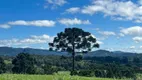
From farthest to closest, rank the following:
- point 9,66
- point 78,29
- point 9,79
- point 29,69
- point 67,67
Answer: point 67,67 → point 9,66 → point 29,69 → point 78,29 → point 9,79

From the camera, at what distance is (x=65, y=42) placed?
84.5 metres

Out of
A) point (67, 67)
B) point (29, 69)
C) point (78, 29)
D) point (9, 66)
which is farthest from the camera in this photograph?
point (67, 67)

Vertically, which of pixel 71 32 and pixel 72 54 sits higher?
pixel 71 32

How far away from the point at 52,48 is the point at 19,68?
21.8 metres

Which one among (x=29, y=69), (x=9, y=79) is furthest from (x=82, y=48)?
(x=9, y=79)

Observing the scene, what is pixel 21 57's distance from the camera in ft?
339

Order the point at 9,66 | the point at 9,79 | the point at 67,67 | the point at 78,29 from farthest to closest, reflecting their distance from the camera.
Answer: the point at 67,67 → the point at 9,66 → the point at 78,29 → the point at 9,79

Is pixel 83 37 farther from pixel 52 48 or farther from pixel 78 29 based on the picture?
pixel 52 48

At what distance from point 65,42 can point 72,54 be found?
3647mm

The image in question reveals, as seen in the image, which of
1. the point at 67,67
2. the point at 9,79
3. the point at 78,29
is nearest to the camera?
the point at 9,79

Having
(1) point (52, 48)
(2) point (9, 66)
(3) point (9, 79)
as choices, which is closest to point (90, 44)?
(1) point (52, 48)

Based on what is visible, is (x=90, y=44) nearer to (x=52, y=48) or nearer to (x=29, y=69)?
(x=52, y=48)

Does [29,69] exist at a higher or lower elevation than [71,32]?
lower

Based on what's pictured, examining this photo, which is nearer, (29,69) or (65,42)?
(65,42)
